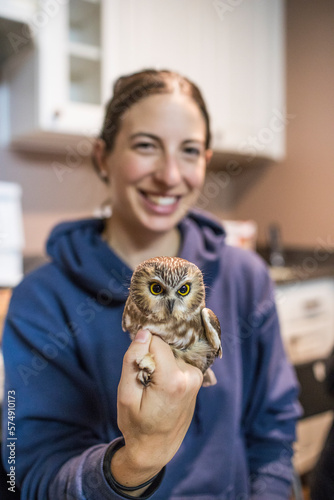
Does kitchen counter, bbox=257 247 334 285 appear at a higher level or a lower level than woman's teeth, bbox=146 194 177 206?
lower

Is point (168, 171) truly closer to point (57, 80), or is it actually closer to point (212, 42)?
point (212, 42)

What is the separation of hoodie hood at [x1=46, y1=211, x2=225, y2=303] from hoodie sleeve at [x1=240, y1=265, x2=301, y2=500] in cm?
9

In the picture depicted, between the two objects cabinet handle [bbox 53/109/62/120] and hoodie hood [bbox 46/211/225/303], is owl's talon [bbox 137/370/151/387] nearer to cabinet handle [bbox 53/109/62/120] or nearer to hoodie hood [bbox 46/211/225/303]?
hoodie hood [bbox 46/211/225/303]

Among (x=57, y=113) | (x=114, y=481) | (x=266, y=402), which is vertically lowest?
(x=266, y=402)

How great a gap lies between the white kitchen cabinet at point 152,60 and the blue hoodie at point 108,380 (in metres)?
0.26

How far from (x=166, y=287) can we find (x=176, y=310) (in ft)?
0.05

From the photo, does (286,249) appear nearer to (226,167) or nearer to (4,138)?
(226,167)

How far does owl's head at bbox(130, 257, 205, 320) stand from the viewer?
20 cm

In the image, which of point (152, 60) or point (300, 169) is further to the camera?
point (300, 169)

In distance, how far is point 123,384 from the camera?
190 mm

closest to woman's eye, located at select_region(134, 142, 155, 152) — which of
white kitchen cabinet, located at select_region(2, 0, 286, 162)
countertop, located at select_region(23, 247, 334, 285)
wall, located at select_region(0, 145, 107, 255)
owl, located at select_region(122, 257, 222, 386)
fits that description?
owl, located at select_region(122, 257, 222, 386)

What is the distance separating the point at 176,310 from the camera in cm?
20

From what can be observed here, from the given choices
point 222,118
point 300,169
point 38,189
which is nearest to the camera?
point 222,118

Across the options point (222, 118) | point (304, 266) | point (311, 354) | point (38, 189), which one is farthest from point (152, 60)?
point (304, 266)
